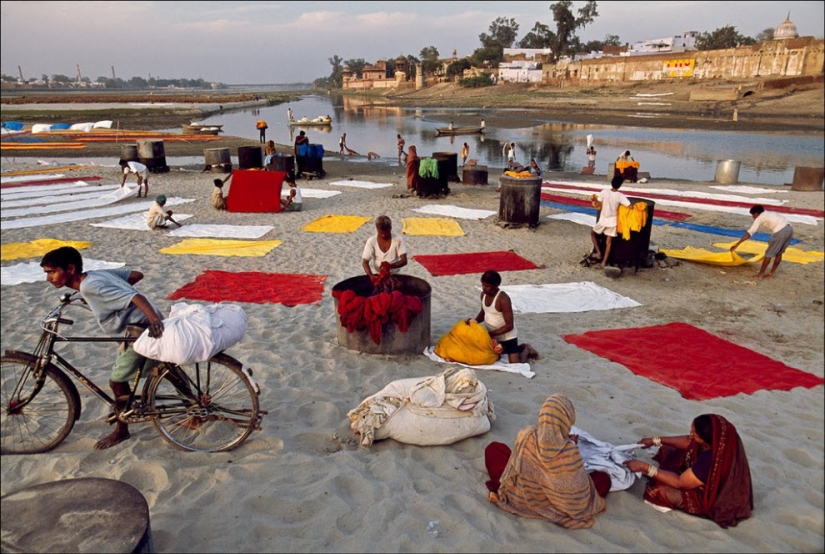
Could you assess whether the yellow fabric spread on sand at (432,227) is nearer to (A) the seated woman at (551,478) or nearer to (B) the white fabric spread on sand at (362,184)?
(B) the white fabric spread on sand at (362,184)

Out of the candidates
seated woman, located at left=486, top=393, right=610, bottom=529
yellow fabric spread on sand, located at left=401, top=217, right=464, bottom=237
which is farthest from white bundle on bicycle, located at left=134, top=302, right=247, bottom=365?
yellow fabric spread on sand, located at left=401, top=217, right=464, bottom=237

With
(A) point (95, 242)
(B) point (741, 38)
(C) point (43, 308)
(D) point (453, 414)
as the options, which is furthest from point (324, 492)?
(B) point (741, 38)

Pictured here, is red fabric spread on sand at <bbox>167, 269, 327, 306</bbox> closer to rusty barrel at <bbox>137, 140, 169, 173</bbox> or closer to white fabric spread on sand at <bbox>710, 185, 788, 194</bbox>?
rusty barrel at <bbox>137, 140, 169, 173</bbox>

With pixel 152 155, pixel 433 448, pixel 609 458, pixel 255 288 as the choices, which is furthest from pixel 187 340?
pixel 152 155

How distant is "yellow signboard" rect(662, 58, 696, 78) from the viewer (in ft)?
207

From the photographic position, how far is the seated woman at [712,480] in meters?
3.03

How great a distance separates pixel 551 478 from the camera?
3.06 metres

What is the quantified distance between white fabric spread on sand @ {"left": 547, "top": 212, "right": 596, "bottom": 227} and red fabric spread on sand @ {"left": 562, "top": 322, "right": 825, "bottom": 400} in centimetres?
570

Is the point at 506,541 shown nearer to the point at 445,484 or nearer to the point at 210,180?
the point at 445,484

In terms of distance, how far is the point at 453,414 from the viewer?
12.7 feet

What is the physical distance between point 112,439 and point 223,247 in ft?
20.5

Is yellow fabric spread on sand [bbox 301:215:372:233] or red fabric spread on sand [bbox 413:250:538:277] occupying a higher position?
yellow fabric spread on sand [bbox 301:215:372:233]

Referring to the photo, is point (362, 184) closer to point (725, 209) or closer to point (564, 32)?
point (725, 209)

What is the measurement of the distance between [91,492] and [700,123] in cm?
5043
